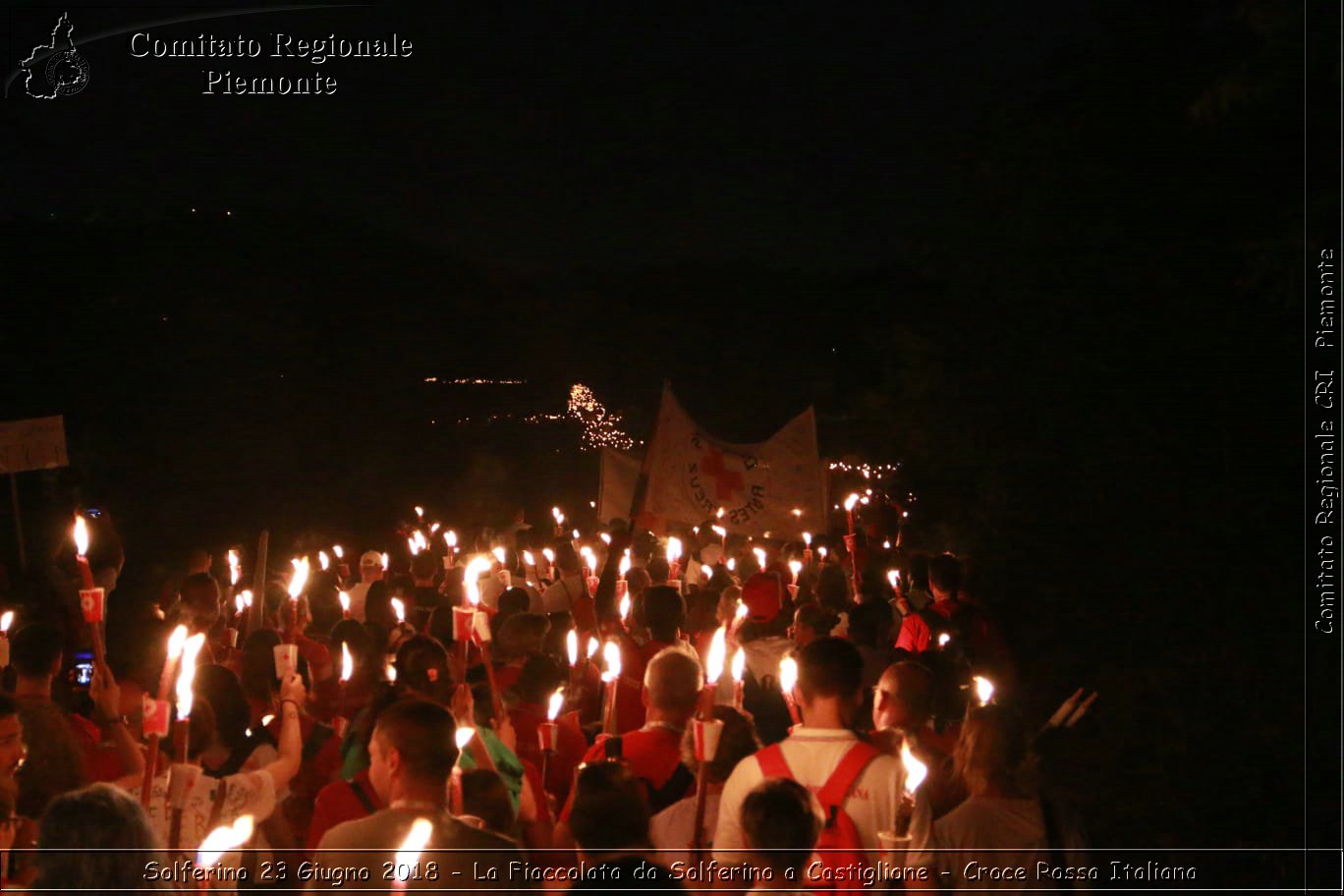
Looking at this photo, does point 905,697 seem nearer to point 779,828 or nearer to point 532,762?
point 532,762

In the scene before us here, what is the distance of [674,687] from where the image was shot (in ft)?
17.5

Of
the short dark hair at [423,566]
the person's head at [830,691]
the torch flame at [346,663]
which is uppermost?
the short dark hair at [423,566]

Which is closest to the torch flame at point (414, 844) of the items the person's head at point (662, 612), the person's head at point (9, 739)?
the person's head at point (9, 739)

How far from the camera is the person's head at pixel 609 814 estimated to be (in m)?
3.85

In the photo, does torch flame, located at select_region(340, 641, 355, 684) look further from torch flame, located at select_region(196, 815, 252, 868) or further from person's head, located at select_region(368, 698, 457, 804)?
person's head, located at select_region(368, 698, 457, 804)

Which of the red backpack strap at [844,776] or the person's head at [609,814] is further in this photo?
the red backpack strap at [844,776]

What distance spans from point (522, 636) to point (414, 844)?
3.57 meters

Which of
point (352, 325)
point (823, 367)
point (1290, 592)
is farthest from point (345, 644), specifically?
point (823, 367)

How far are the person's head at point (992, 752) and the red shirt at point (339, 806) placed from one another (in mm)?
2260

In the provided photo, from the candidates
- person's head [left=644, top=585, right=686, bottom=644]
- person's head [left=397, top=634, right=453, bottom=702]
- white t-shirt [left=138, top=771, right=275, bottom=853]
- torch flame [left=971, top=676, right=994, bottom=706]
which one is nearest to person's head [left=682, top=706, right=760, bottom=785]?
torch flame [left=971, top=676, right=994, bottom=706]

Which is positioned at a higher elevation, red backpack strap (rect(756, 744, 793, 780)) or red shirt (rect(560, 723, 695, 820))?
red backpack strap (rect(756, 744, 793, 780))

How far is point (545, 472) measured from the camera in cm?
3769

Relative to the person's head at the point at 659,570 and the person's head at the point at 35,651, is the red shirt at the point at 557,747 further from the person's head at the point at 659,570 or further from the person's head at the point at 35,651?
the person's head at the point at 659,570

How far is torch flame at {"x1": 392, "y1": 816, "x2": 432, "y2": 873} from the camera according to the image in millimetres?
3531
